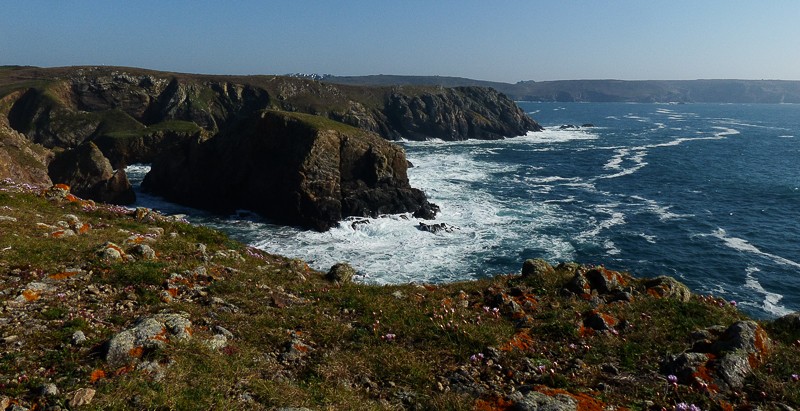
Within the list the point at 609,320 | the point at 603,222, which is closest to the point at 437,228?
the point at 603,222

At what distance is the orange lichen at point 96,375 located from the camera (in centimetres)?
610

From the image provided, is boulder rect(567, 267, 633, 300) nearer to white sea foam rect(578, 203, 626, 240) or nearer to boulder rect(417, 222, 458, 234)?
boulder rect(417, 222, 458, 234)

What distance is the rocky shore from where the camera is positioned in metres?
6.56

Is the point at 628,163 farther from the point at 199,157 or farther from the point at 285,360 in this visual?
the point at 285,360

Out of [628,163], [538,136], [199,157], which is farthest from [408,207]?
[538,136]

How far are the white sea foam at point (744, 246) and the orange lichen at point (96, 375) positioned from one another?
4975cm

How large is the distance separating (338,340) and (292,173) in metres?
41.7

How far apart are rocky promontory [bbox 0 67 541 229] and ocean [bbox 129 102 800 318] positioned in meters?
3.44

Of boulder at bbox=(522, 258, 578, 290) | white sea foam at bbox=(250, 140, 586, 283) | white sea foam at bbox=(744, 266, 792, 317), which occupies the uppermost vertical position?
boulder at bbox=(522, 258, 578, 290)

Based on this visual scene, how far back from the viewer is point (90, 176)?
50.2 m

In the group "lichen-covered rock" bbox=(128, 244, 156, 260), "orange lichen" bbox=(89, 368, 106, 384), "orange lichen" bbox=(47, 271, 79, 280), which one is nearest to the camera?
"orange lichen" bbox=(89, 368, 106, 384)

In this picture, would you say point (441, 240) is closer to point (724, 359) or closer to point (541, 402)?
point (724, 359)

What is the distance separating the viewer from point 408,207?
2060 inches

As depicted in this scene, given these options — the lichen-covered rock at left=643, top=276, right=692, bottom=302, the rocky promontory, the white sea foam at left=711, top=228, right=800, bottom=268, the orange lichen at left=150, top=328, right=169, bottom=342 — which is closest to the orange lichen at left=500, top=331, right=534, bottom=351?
the lichen-covered rock at left=643, top=276, right=692, bottom=302
